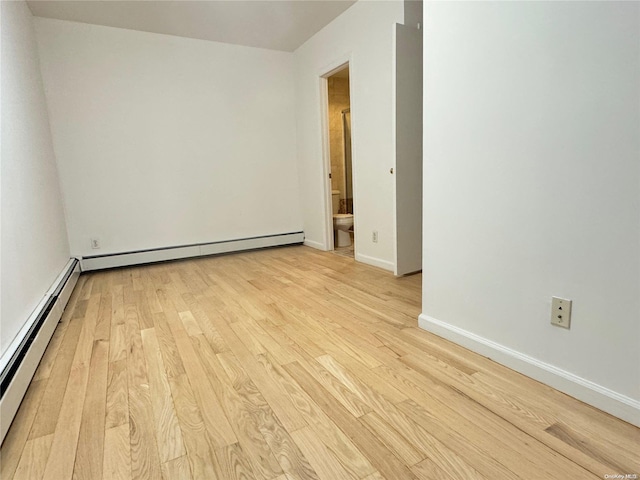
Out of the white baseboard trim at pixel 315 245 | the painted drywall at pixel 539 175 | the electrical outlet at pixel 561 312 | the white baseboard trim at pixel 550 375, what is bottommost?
the white baseboard trim at pixel 315 245

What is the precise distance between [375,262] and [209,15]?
9.13 ft

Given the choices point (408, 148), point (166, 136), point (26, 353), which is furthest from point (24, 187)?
point (408, 148)

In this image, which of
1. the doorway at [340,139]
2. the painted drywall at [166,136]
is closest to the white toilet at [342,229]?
the painted drywall at [166,136]

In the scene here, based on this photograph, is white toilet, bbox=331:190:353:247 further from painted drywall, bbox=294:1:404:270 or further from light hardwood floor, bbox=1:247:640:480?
light hardwood floor, bbox=1:247:640:480

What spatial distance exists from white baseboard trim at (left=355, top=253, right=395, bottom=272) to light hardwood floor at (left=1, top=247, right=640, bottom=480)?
902 mm

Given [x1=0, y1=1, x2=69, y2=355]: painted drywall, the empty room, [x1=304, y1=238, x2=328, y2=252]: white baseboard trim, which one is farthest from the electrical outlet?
[x1=304, y1=238, x2=328, y2=252]: white baseboard trim

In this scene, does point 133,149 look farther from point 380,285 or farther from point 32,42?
point 380,285

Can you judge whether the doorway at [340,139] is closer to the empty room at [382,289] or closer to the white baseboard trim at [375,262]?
the white baseboard trim at [375,262]

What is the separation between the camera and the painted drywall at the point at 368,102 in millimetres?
2957

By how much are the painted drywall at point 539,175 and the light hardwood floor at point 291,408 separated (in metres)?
0.25

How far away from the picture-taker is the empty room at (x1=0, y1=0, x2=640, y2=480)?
1074 mm

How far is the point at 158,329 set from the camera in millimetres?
2031

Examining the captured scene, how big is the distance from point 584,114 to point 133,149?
3.79 metres

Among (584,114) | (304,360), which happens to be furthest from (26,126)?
(584,114)
